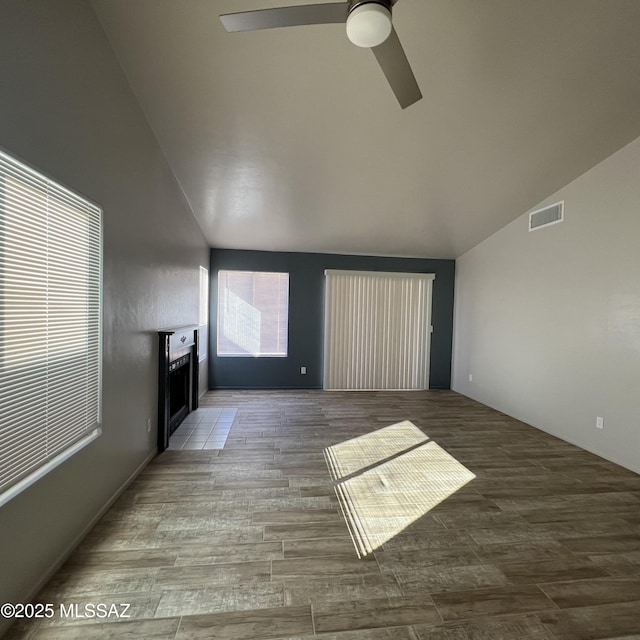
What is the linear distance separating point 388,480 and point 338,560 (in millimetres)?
1014

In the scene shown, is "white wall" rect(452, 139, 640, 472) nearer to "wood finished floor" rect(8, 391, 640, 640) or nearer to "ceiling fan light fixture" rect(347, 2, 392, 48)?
"wood finished floor" rect(8, 391, 640, 640)

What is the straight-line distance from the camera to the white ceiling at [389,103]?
199 cm

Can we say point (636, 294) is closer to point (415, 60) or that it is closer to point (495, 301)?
point (495, 301)

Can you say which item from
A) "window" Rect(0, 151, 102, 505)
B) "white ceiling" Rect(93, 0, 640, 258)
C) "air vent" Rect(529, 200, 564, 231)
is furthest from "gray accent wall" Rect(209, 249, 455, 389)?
"window" Rect(0, 151, 102, 505)

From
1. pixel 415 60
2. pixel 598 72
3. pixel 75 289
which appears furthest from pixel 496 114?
pixel 75 289

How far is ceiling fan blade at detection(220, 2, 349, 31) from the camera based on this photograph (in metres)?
1.37

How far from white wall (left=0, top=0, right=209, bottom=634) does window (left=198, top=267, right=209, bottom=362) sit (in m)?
1.71

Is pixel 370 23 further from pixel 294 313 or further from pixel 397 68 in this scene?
pixel 294 313

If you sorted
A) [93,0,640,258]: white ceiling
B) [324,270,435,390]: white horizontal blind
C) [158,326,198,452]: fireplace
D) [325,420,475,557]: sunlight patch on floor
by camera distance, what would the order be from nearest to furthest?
1. [93,0,640,258]: white ceiling
2. [325,420,475,557]: sunlight patch on floor
3. [158,326,198,452]: fireplace
4. [324,270,435,390]: white horizontal blind

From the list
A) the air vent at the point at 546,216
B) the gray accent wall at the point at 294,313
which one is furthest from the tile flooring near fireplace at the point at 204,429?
the air vent at the point at 546,216

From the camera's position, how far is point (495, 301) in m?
4.93

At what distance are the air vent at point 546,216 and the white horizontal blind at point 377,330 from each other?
1996mm

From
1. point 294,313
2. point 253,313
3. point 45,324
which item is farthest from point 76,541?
point 294,313

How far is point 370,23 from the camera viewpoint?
130cm
